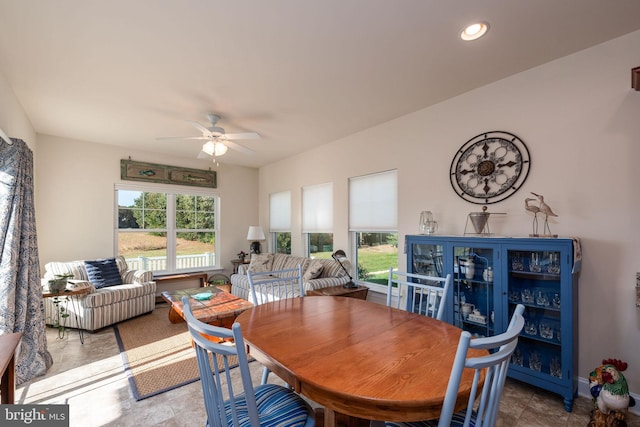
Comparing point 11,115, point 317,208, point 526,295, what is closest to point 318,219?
point 317,208

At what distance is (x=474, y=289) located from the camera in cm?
268

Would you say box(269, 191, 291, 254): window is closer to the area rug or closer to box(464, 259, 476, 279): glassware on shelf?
the area rug

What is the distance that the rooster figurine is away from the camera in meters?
1.79

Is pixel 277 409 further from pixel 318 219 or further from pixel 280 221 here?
pixel 280 221

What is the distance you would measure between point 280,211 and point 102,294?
10.2 feet

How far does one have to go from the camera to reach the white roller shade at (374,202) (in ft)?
12.3

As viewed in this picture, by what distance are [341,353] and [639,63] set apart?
111 inches

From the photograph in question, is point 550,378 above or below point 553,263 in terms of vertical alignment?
below

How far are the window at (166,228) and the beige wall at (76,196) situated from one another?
22cm

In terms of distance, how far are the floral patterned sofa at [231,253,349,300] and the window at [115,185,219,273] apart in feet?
3.56

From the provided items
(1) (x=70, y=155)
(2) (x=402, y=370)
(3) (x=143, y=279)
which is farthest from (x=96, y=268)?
(2) (x=402, y=370)

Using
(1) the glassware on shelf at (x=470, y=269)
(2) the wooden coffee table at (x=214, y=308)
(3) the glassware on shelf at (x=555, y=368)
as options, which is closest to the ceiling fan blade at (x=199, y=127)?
(2) the wooden coffee table at (x=214, y=308)

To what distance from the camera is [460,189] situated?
3.03 meters

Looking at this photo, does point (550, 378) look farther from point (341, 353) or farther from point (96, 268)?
point (96, 268)
